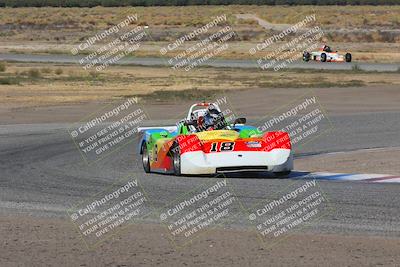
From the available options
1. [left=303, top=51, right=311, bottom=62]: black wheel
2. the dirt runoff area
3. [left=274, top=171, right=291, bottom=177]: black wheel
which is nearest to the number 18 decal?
[left=274, top=171, right=291, bottom=177]: black wheel

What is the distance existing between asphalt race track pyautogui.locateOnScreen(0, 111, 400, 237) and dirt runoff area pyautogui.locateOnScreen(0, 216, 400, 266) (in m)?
0.71

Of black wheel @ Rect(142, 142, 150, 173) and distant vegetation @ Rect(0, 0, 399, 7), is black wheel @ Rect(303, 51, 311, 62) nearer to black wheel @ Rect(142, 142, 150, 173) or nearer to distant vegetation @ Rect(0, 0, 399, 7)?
black wheel @ Rect(142, 142, 150, 173)

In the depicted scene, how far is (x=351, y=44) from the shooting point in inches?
3201

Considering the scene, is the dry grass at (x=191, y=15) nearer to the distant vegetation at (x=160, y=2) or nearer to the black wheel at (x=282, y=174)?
the distant vegetation at (x=160, y=2)

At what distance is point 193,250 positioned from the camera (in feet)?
35.6

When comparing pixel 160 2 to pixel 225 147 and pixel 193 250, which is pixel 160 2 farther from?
pixel 193 250

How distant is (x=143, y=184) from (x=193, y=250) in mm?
5582

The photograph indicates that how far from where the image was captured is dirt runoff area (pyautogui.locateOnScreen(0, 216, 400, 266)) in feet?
33.5

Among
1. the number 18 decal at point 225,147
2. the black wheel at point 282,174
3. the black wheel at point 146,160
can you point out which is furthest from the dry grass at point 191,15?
the number 18 decal at point 225,147

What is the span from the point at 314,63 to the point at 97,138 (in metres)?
36.7

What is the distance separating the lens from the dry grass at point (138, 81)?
A: 4028 centimetres

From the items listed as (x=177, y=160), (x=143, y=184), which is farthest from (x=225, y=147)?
(x=143, y=184)

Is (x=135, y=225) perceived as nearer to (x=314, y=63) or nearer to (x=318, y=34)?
(x=314, y=63)

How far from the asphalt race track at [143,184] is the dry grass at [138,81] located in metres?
14.2
